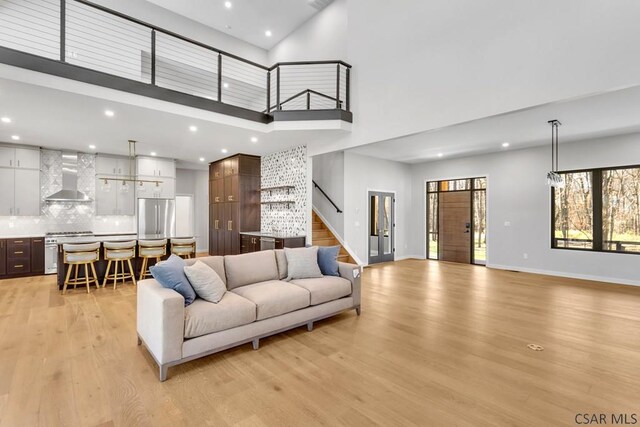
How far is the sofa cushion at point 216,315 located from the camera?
2.65 meters

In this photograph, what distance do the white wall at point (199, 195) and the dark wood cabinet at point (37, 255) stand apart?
405 cm

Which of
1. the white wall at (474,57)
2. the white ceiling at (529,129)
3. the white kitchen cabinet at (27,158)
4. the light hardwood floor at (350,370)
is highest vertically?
the white wall at (474,57)

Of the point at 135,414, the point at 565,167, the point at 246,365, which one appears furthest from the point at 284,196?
the point at 565,167

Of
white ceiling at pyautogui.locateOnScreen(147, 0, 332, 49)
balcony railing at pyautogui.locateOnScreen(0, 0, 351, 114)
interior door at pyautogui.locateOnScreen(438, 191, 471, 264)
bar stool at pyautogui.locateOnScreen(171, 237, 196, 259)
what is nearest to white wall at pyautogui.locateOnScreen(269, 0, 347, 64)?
white ceiling at pyautogui.locateOnScreen(147, 0, 332, 49)

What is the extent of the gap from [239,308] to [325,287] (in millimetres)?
1167

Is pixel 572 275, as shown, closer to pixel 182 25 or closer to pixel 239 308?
pixel 239 308

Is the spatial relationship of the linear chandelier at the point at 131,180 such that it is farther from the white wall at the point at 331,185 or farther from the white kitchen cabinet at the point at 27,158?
the white wall at the point at 331,185

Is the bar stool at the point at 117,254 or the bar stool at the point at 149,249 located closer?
the bar stool at the point at 117,254

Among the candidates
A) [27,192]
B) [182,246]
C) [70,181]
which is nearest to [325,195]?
[182,246]

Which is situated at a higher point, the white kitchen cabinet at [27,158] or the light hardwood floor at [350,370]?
the white kitchen cabinet at [27,158]

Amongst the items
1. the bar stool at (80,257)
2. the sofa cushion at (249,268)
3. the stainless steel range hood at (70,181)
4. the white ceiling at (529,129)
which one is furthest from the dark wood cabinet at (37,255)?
the white ceiling at (529,129)

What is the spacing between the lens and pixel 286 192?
742 centimetres

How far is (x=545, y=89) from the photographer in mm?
3555

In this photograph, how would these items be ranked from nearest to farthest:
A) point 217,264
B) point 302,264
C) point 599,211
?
point 217,264, point 302,264, point 599,211
